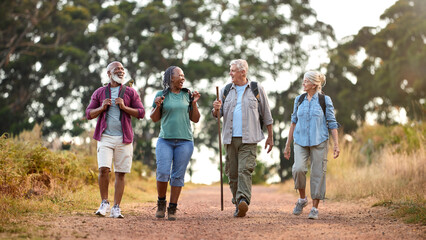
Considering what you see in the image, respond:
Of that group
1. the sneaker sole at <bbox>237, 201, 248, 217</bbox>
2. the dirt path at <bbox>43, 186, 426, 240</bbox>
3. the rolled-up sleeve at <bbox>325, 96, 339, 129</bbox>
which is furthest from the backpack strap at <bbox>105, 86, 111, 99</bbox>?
the rolled-up sleeve at <bbox>325, 96, 339, 129</bbox>

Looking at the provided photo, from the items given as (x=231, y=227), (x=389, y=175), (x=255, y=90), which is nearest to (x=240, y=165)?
(x=255, y=90)

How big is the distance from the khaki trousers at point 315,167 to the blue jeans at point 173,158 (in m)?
1.60

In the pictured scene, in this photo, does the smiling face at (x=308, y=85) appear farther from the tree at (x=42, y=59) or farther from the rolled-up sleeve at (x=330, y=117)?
the tree at (x=42, y=59)

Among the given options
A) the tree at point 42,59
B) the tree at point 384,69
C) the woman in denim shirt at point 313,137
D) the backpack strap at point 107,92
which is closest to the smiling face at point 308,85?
the woman in denim shirt at point 313,137

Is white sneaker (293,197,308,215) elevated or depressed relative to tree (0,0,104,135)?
depressed

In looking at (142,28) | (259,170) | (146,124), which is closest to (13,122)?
(146,124)

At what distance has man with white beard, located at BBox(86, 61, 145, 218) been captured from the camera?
7215 millimetres

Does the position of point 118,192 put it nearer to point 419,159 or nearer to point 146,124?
point 419,159

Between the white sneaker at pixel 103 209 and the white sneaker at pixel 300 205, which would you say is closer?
the white sneaker at pixel 103 209

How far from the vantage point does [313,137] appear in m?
7.80

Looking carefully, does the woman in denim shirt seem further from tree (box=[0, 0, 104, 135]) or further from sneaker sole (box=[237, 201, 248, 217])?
tree (box=[0, 0, 104, 135])

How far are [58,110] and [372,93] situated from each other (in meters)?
15.4

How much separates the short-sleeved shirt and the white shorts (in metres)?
0.51

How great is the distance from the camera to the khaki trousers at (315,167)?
7793 millimetres
